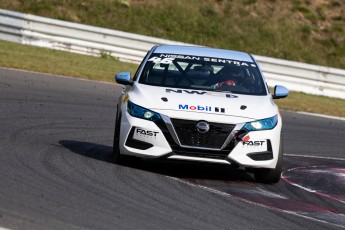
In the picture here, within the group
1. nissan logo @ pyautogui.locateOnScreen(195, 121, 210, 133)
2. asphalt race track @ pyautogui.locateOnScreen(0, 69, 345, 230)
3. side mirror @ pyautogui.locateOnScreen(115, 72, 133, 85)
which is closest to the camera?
asphalt race track @ pyautogui.locateOnScreen(0, 69, 345, 230)

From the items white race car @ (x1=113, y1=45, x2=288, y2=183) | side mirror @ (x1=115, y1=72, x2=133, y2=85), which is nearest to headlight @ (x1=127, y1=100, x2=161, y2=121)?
white race car @ (x1=113, y1=45, x2=288, y2=183)

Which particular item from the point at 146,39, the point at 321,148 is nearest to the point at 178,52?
the point at 321,148

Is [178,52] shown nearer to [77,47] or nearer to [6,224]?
[6,224]

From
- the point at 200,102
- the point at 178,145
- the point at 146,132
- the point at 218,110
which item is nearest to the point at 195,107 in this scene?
the point at 200,102

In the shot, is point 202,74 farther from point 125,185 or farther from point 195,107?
point 125,185

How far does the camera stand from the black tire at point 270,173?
35.6 feet

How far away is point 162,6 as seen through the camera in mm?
30203

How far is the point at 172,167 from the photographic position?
37.8 ft

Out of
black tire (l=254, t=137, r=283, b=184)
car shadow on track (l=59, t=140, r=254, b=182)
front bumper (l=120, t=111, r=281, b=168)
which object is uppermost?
front bumper (l=120, t=111, r=281, b=168)

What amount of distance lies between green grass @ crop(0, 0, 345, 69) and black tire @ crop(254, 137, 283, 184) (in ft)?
59.6

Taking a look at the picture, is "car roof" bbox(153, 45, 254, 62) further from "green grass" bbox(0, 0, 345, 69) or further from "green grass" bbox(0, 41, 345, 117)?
"green grass" bbox(0, 0, 345, 69)

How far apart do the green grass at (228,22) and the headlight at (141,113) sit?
1838 cm

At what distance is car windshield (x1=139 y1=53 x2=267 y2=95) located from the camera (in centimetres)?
1143

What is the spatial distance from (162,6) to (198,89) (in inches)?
756
